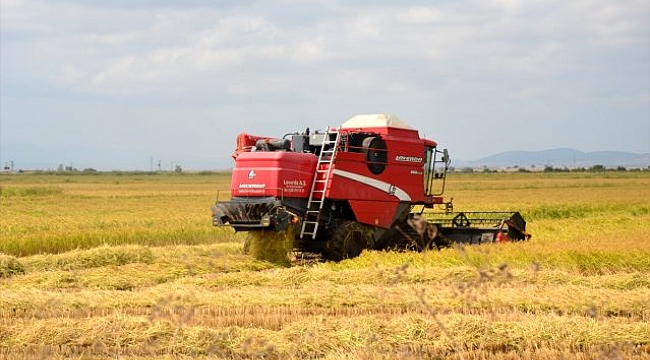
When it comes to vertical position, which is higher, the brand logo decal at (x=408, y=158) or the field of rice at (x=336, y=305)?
the brand logo decal at (x=408, y=158)

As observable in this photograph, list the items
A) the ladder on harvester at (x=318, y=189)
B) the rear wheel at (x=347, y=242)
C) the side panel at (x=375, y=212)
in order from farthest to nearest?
the side panel at (x=375, y=212) → the rear wheel at (x=347, y=242) → the ladder on harvester at (x=318, y=189)

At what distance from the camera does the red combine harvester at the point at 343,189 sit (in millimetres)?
15188

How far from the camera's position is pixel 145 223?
82.3 ft

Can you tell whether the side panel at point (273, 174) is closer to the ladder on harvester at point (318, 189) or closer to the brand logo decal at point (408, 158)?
the ladder on harvester at point (318, 189)

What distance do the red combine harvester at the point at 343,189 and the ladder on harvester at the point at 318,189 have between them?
0.06ft

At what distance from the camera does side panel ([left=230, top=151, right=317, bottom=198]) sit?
15117 mm

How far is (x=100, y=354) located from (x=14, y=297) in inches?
137

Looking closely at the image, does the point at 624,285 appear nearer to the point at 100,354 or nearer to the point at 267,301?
the point at 267,301

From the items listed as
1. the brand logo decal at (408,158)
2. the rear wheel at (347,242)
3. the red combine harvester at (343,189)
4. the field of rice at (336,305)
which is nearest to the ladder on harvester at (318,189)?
the red combine harvester at (343,189)

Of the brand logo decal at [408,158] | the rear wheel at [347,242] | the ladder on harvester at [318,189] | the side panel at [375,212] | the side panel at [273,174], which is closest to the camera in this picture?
the side panel at [273,174]

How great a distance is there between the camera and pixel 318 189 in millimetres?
15781

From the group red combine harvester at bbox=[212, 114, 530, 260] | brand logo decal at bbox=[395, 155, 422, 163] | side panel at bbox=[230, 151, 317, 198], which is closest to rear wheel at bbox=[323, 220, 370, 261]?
red combine harvester at bbox=[212, 114, 530, 260]

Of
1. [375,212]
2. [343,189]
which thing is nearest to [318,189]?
[343,189]

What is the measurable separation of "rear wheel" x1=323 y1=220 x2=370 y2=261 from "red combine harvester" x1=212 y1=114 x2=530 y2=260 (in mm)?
18
